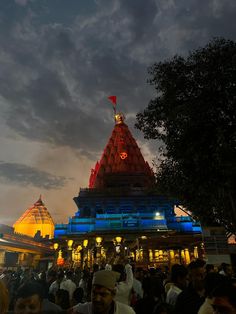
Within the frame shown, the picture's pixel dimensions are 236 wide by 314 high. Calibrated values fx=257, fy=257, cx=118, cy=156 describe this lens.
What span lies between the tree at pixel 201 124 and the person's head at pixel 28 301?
27.8ft

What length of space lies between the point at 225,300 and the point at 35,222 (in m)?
72.3

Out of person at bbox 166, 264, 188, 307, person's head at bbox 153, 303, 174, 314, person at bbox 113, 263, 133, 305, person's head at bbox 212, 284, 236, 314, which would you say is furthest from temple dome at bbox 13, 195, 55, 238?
person's head at bbox 212, 284, 236, 314

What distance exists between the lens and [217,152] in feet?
32.4

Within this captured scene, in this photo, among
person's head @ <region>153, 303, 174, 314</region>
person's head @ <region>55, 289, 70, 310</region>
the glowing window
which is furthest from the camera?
the glowing window

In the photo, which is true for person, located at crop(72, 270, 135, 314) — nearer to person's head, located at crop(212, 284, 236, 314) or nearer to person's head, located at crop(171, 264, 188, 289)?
person's head, located at crop(212, 284, 236, 314)

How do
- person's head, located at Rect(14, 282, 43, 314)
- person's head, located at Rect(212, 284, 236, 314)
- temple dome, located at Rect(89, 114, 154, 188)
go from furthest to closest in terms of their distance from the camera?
1. temple dome, located at Rect(89, 114, 154, 188)
2. person's head, located at Rect(14, 282, 43, 314)
3. person's head, located at Rect(212, 284, 236, 314)

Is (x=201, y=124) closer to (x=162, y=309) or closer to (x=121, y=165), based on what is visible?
(x=162, y=309)

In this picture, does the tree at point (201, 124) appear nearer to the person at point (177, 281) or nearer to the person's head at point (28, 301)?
the person at point (177, 281)

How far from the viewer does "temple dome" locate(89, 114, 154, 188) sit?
51094 millimetres

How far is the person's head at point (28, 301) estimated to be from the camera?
270 centimetres

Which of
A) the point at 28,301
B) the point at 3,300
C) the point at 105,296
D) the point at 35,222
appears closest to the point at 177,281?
the point at 105,296

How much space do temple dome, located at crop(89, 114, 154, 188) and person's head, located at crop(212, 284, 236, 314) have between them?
4707 cm

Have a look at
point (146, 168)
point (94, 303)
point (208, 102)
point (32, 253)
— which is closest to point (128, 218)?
point (32, 253)

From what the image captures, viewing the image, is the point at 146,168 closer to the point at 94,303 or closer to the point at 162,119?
the point at 162,119
